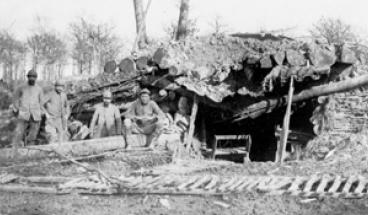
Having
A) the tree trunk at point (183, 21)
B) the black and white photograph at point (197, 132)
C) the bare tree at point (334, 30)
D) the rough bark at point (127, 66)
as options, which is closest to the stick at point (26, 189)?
the black and white photograph at point (197, 132)

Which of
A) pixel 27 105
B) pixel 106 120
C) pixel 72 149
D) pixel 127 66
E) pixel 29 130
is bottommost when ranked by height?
pixel 72 149

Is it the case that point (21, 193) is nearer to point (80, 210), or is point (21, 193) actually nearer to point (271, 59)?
point (80, 210)

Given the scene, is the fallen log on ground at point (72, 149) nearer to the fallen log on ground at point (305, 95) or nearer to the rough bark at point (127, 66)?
the rough bark at point (127, 66)

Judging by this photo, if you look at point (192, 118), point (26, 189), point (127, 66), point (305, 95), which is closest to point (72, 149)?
point (26, 189)

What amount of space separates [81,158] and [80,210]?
2.83m

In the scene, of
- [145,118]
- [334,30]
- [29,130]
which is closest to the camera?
[29,130]

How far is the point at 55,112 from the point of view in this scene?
34.1 feet

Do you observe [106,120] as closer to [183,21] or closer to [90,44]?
[183,21]

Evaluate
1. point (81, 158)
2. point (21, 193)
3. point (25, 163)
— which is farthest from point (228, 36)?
point (21, 193)

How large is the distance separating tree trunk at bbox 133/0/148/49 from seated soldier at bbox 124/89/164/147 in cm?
585

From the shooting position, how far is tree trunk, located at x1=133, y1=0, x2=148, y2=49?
53.6 feet

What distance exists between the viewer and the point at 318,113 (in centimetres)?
1205

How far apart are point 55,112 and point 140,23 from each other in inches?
289

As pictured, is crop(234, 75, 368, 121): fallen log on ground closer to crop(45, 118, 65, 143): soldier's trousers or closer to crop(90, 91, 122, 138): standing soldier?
crop(90, 91, 122, 138): standing soldier
